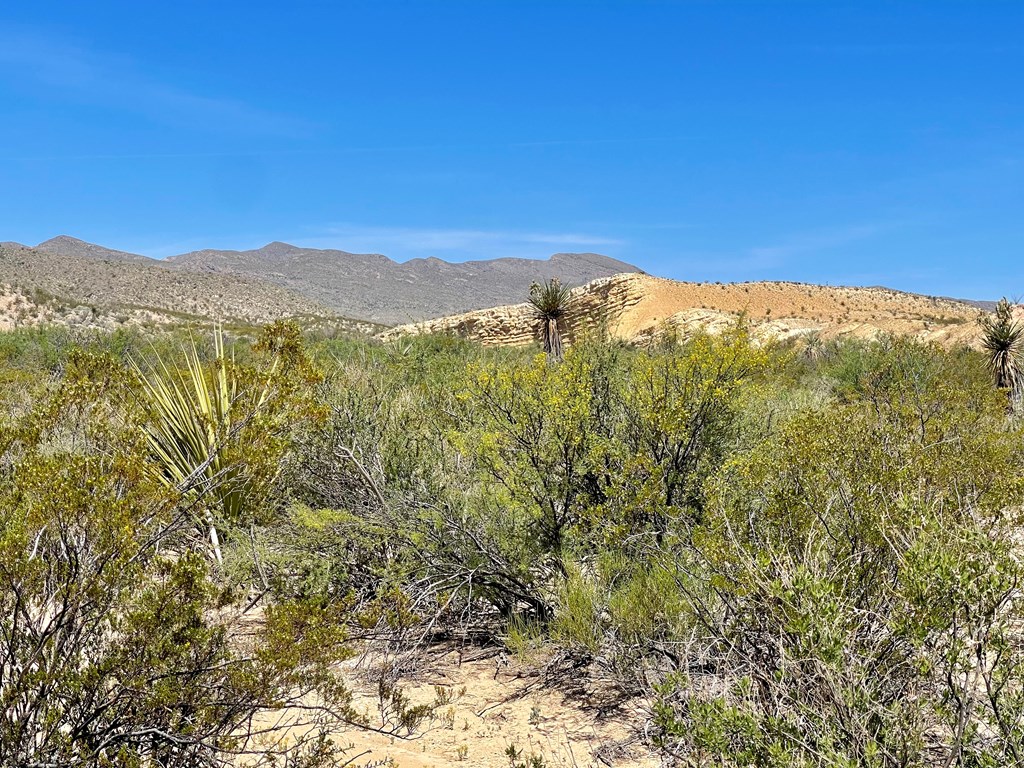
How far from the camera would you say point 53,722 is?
3.04 meters

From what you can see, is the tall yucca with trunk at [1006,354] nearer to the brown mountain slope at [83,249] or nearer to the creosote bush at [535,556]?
the creosote bush at [535,556]

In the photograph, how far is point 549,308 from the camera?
21.8 meters

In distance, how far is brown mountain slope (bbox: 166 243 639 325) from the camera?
443 ft

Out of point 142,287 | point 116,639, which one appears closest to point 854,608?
point 116,639

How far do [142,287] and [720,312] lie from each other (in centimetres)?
5909

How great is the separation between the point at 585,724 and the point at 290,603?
2.31 metres

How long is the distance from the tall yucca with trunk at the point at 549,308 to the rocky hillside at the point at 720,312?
39.9ft

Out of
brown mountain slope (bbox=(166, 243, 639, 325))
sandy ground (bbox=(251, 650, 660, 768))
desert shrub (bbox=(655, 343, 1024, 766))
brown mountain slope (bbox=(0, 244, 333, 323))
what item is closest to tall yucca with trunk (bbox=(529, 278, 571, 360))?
desert shrub (bbox=(655, 343, 1024, 766))

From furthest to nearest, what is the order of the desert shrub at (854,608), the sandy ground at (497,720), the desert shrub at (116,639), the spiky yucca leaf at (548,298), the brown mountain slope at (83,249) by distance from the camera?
the brown mountain slope at (83,249)
the spiky yucca leaf at (548,298)
the sandy ground at (497,720)
the desert shrub at (116,639)
the desert shrub at (854,608)

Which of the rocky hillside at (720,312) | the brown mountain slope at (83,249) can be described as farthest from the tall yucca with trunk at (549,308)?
the brown mountain slope at (83,249)

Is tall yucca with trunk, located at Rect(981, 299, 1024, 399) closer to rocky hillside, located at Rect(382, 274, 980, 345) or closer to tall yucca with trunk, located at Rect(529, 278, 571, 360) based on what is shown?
tall yucca with trunk, located at Rect(529, 278, 571, 360)

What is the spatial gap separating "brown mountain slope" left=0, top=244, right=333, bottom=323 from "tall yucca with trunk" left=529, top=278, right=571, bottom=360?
51.1 meters

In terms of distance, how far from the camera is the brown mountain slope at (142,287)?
2758 inches

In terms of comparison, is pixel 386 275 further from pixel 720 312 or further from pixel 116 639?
pixel 116 639
